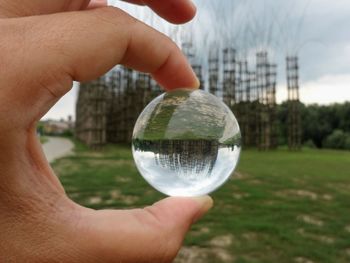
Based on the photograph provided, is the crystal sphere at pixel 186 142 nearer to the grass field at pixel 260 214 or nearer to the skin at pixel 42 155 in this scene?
the skin at pixel 42 155

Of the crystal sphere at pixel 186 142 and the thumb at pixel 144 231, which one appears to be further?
the crystal sphere at pixel 186 142

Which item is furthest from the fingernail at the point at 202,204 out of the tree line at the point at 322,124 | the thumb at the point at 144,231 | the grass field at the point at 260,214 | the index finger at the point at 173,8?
the tree line at the point at 322,124

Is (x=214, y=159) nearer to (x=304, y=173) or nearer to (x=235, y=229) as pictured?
(x=235, y=229)

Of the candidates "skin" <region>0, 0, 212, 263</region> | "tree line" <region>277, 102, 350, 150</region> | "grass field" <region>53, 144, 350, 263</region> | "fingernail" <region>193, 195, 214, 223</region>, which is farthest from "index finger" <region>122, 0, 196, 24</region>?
"tree line" <region>277, 102, 350, 150</region>

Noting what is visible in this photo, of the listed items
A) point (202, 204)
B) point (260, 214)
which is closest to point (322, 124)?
point (260, 214)

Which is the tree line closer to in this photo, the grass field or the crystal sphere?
the grass field

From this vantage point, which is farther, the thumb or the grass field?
the grass field
